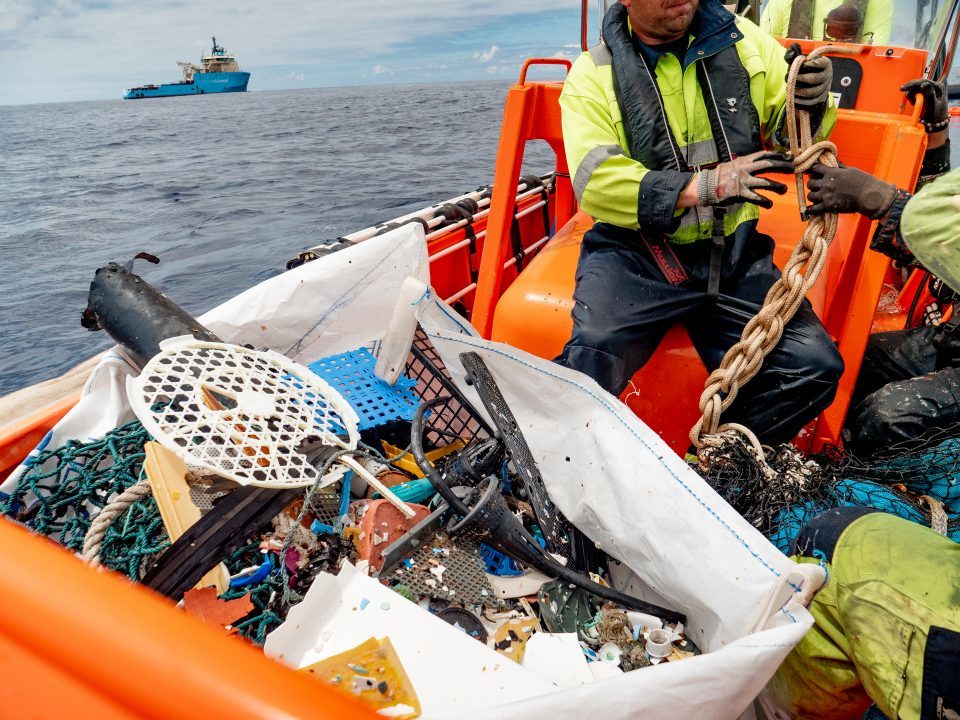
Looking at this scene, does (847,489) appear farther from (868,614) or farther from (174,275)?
(174,275)

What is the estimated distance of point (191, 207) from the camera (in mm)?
13312

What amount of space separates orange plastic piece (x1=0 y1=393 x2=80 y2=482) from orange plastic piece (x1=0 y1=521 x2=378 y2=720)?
143 cm

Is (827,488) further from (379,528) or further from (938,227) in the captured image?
(379,528)

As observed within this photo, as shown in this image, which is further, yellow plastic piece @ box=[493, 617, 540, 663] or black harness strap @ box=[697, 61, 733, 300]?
black harness strap @ box=[697, 61, 733, 300]

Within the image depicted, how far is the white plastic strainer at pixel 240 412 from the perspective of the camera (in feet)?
4.78

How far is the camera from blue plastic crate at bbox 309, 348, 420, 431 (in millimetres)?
2230

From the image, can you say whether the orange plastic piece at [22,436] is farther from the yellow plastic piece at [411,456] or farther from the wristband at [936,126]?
the wristband at [936,126]

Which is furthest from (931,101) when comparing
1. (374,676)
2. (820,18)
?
(374,676)

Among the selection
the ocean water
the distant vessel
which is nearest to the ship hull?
the distant vessel

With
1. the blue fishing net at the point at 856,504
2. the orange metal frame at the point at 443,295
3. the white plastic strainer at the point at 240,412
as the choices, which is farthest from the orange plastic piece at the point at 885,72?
the white plastic strainer at the point at 240,412

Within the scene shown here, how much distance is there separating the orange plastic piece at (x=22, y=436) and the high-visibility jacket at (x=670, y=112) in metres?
1.91

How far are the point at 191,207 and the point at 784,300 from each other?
13.5 m

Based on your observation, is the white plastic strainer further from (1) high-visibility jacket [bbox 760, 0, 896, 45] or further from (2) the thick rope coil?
(1) high-visibility jacket [bbox 760, 0, 896, 45]

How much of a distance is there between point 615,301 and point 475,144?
19512 mm
